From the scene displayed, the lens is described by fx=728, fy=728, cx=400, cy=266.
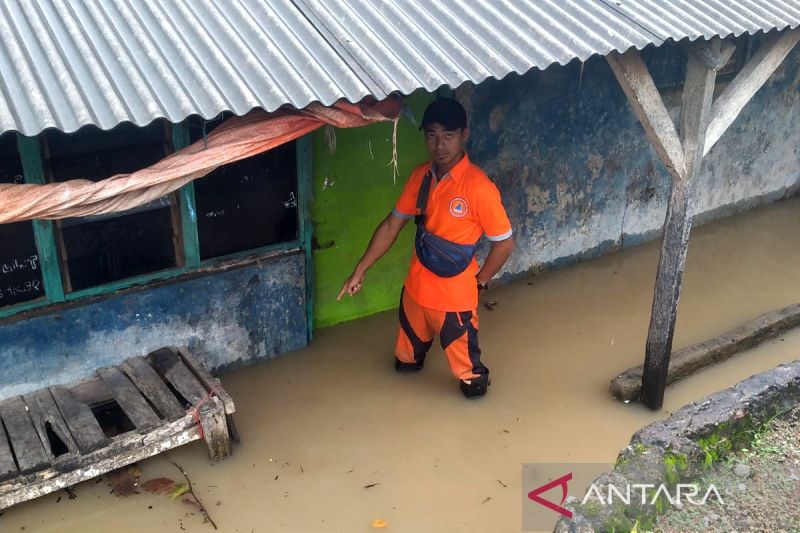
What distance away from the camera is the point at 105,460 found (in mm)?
3828

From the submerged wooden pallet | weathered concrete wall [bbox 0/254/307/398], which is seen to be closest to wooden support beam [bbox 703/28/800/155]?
weathered concrete wall [bbox 0/254/307/398]

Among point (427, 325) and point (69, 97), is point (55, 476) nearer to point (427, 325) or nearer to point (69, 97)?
point (69, 97)

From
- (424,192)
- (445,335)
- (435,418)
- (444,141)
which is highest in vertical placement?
(444,141)

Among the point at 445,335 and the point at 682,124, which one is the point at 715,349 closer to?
the point at 682,124

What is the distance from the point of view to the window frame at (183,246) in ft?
12.7

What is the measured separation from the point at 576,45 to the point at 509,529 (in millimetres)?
2534

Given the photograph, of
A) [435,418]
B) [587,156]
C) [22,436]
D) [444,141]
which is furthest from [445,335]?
[587,156]

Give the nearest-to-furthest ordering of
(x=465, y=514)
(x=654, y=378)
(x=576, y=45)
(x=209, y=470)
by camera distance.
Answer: (x=576, y=45)
(x=465, y=514)
(x=209, y=470)
(x=654, y=378)

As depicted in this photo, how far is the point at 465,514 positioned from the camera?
13.0ft

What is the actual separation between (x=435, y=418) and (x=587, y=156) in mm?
2972

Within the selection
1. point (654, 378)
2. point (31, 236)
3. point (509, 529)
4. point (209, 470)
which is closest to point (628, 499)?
point (509, 529)

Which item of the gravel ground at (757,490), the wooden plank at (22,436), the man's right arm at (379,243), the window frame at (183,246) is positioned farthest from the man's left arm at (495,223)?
the wooden plank at (22,436)

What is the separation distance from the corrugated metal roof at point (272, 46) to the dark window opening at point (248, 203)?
119cm

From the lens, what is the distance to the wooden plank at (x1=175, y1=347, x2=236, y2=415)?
414 centimetres
